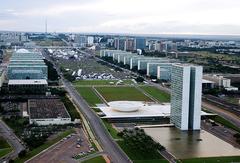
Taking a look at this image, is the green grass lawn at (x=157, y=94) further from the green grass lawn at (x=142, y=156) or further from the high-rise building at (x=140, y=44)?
the high-rise building at (x=140, y=44)

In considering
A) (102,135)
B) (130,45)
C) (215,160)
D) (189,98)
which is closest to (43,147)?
(102,135)

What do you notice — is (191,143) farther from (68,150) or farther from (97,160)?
(68,150)

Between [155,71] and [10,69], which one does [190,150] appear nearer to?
[10,69]

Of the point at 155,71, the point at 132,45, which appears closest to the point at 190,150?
the point at 155,71

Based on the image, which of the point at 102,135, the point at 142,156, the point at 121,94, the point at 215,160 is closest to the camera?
the point at 215,160

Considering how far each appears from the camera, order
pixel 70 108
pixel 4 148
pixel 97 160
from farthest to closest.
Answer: pixel 70 108
pixel 4 148
pixel 97 160

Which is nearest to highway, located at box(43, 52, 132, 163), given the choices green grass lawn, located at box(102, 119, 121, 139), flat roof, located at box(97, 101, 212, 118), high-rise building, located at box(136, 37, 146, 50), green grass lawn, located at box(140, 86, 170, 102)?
green grass lawn, located at box(102, 119, 121, 139)

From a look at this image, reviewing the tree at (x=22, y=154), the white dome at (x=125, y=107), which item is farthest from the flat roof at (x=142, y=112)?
the tree at (x=22, y=154)
